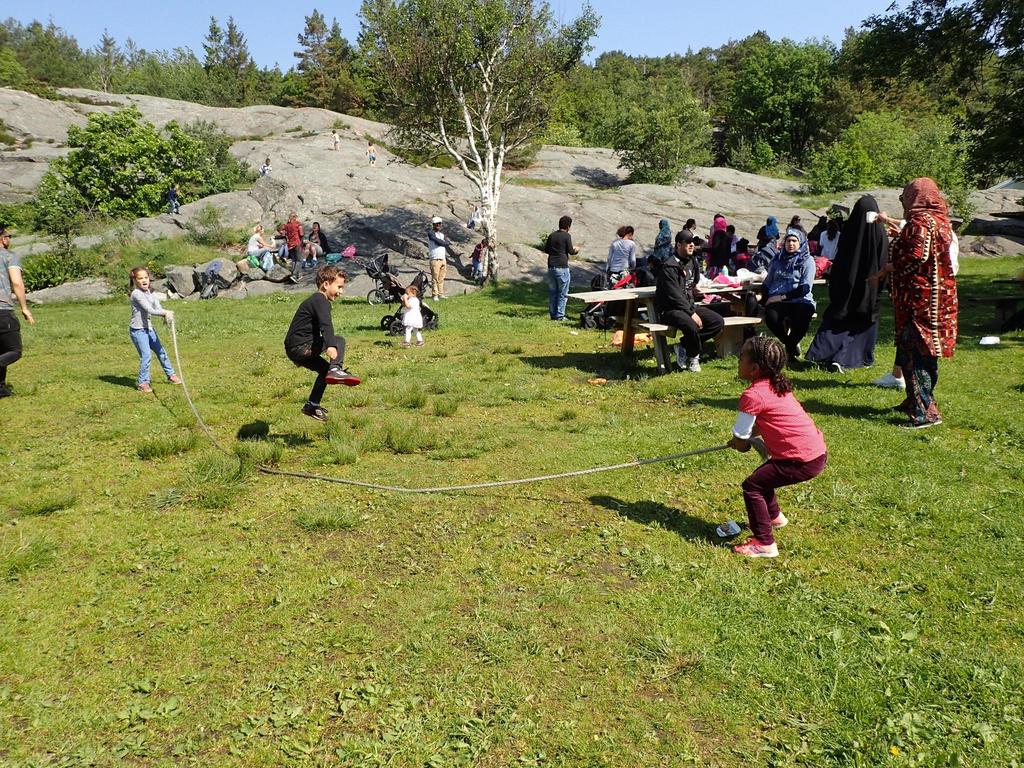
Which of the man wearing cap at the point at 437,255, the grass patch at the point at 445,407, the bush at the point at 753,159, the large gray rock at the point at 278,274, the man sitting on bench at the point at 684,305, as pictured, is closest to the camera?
the grass patch at the point at 445,407

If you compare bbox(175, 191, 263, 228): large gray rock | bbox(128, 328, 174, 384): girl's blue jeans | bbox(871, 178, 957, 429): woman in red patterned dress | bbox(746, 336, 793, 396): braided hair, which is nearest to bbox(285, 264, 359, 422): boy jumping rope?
bbox(128, 328, 174, 384): girl's blue jeans

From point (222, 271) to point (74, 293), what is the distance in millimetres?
4528

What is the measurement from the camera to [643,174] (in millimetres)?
39781

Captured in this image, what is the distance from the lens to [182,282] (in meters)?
→ 21.7

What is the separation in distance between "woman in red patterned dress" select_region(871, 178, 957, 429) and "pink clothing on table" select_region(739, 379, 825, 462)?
302 centimetres

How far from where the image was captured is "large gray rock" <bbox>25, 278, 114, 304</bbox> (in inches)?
821

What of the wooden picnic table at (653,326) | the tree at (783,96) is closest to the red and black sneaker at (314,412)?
the wooden picnic table at (653,326)

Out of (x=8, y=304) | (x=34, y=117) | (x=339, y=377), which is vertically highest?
(x=34, y=117)

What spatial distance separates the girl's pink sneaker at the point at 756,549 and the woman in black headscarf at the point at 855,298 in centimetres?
523

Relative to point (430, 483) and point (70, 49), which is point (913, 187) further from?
point (70, 49)

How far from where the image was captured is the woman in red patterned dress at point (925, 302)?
7.00 meters

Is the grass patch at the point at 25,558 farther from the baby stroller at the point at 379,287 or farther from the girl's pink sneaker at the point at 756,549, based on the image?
the baby stroller at the point at 379,287

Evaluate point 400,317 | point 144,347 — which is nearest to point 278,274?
point 400,317

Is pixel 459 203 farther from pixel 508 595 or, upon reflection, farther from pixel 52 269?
pixel 508 595
